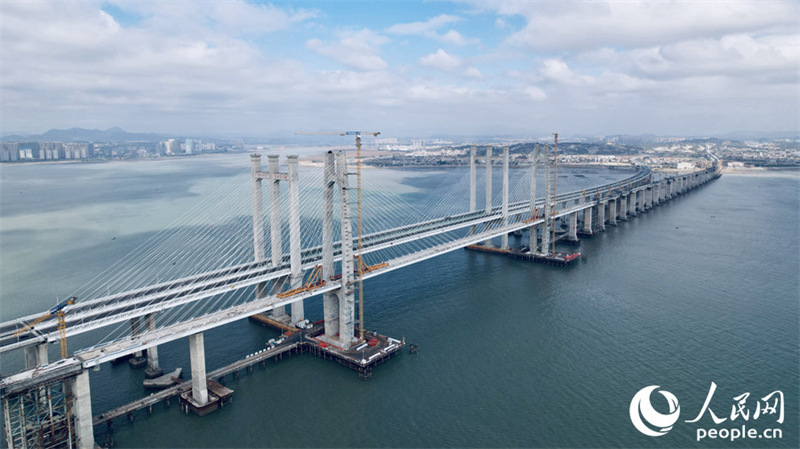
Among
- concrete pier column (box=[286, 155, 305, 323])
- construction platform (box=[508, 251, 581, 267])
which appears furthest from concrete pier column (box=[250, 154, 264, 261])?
construction platform (box=[508, 251, 581, 267])

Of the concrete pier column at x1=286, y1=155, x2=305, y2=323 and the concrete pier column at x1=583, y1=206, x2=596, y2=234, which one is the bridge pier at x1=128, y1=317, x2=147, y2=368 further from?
the concrete pier column at x1=583, y1=206, x2=596, y2=234

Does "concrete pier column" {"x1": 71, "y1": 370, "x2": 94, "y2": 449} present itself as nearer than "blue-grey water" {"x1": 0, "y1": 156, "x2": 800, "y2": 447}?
Yes

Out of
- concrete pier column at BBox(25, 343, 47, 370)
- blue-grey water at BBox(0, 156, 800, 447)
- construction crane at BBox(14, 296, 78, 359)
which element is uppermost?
construction crane at BBox(14, 296, 78, 359)

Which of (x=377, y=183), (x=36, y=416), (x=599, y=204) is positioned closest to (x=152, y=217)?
(x=377, y=183)

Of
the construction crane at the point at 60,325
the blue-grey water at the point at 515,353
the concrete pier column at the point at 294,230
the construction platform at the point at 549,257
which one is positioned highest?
the concrete pier column at the point at 294,230

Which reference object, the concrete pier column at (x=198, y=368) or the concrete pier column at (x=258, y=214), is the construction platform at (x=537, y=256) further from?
the concrete pier column at (x=198, y=368)

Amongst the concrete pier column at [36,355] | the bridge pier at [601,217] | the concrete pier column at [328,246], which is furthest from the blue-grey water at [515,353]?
the bridge pier at [601,217]

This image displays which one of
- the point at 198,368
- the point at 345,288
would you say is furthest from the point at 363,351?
the point at 198,368
